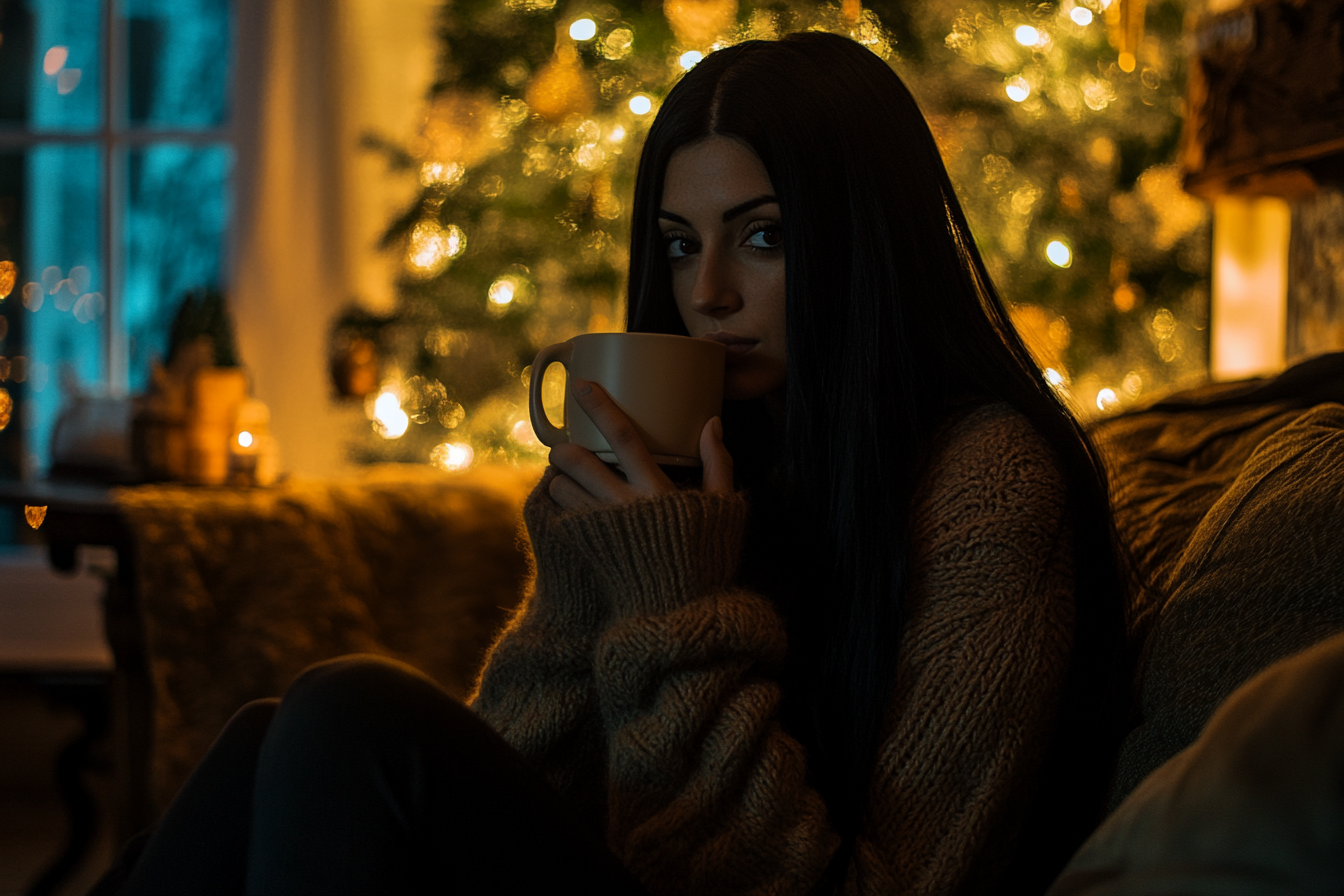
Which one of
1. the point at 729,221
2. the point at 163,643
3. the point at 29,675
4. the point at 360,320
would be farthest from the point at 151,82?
the point at 729,221

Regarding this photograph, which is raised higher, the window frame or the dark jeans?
the window frame

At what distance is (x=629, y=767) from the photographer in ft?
2.56

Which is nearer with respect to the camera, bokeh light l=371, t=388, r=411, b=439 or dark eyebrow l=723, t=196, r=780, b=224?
dark eyebrow l=723, t=196, r=780, b=224

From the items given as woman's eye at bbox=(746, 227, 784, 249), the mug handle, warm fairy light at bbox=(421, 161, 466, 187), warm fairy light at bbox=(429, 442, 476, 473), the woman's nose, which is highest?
warm fairy light at bbox=(421, 161, 466, 187)

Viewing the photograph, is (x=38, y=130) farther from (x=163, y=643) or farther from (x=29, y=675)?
(x=163, y=643)

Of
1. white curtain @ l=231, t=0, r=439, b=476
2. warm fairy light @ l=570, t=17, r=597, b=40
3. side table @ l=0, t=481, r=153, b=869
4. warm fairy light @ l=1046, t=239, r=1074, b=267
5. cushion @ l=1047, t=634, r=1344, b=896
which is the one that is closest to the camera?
cushion @ l=1047, t=634, r=1344, b=896

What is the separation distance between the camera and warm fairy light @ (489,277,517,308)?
A: 7.75ft

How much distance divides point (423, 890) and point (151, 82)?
2994 millimetres

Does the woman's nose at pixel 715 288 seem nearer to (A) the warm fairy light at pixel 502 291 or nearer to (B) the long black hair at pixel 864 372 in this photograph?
(B) the long black hair at pixel 864 372

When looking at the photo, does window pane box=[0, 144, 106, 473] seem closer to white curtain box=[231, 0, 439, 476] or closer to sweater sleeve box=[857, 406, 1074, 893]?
white curtain box=[231, 0, 439, 476]

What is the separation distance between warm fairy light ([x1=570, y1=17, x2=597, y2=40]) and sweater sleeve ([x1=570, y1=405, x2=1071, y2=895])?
1.54m

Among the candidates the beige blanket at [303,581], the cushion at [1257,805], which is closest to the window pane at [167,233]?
the beige blanket at [303,581]

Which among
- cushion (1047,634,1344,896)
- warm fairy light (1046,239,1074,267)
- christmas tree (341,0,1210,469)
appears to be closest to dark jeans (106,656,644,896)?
cushion (1047,634,1344,896)

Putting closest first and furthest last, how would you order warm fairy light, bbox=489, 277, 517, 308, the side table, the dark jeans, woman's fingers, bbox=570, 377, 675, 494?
1. the dark jeans
2. woman's fingers, bbox=570, 377, 675, 494
3. the side table
4. warm fairy light, bbox=489, 277, 517, 308
